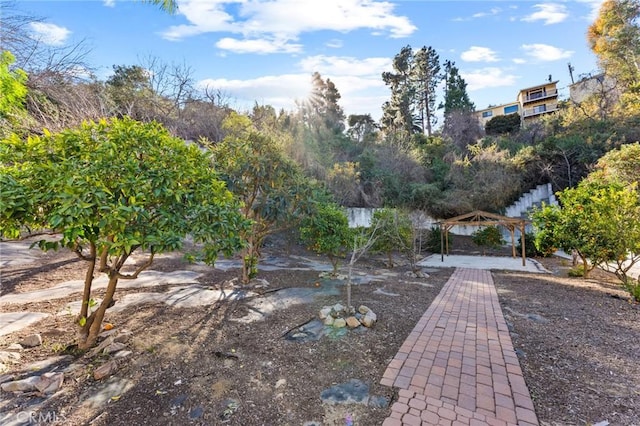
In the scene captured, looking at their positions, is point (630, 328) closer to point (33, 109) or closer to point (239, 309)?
point (239, 309)

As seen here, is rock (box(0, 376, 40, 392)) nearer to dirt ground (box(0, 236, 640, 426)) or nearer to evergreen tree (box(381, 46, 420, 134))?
dirt ground (box(0, 236, 640, 426))

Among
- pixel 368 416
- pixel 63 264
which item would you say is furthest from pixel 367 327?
pixel 63 264

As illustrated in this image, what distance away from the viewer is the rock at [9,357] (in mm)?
2596

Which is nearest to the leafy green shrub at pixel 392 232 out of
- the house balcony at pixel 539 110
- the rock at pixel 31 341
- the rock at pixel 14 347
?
the rock at pixel 31 341

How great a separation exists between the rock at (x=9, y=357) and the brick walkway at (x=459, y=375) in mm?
3433

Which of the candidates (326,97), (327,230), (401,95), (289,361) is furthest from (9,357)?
(401,95)

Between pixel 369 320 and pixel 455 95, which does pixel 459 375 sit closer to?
pixel 369 320

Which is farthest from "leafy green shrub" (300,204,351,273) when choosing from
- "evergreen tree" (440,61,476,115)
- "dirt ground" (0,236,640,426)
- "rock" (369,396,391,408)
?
"evergreen tree" (440,61,476,115)

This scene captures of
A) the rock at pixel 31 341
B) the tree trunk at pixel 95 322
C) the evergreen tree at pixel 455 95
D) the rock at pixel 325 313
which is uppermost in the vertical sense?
the evergreen tree at pixel 455 95

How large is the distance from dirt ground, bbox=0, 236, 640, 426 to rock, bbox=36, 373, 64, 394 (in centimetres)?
6

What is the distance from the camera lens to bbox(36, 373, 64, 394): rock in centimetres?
221

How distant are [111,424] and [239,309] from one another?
2425 mm

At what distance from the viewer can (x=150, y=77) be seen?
11.4 metres

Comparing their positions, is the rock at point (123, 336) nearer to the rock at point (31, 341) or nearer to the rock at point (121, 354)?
the rock at point (121, 354)
